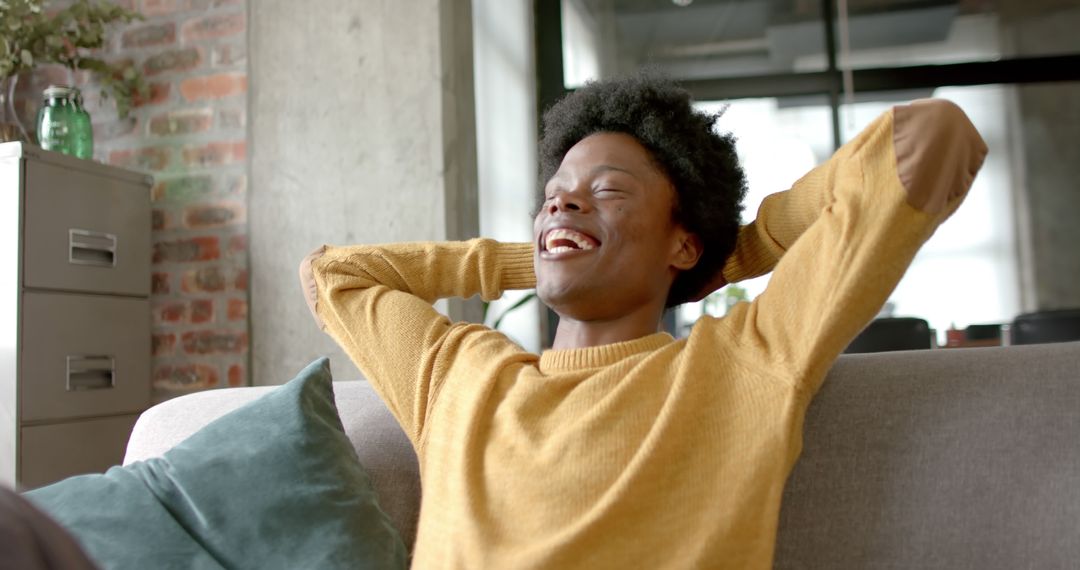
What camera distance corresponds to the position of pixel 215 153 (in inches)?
135

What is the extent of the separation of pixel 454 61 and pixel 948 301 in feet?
8.75

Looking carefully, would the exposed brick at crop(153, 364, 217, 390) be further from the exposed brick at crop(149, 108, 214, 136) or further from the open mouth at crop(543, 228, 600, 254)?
the open mouth at crop(543, 228, 600, 254)

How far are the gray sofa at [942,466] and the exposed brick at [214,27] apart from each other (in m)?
2.74

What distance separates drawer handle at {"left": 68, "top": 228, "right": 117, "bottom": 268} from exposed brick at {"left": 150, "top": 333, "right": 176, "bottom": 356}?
0.35m

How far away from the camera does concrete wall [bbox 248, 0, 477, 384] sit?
10.8 ft

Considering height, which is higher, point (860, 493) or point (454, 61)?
point (454, 61)

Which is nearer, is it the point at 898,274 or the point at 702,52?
the point at 898,274

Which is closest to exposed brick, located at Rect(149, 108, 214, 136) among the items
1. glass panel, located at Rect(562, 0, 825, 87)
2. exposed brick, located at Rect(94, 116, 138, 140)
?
exposed brick, located at Rect(94, 116, 138, 140)

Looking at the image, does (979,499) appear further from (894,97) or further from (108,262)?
(894,97)

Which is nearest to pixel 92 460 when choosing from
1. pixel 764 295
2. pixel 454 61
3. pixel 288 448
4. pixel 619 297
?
pixel 454 61

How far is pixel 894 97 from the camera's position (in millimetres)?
4738

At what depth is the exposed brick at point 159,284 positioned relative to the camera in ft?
11.2

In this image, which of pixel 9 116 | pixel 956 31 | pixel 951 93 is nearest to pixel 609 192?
pixel 9 116

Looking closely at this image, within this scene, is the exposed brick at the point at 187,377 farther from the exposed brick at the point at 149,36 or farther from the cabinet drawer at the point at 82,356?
the exposed brick at the point at 149,36
